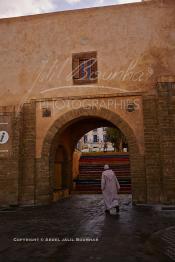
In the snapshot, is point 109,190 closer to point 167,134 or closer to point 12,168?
point 167,134

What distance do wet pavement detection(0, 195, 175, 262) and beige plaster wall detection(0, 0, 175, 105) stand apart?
5.14 metres

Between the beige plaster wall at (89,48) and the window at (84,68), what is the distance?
22 centimetres

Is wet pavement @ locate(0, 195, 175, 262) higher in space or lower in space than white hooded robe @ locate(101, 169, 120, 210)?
lower

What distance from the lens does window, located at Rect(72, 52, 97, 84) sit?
37.4ft

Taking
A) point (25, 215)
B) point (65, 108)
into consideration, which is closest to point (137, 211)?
point (25, 215)

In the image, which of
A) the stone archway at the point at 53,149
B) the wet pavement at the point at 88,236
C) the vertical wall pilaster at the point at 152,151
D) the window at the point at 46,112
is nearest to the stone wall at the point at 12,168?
the stone archway at the point at 53,149

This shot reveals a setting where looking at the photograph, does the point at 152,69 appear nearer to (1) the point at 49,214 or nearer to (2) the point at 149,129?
(2) the point at 149,129

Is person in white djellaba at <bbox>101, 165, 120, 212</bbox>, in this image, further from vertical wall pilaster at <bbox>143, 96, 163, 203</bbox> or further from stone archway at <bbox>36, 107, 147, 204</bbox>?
vertical wall pilaster at <bbox>143, 96, 163, 203</bbox>

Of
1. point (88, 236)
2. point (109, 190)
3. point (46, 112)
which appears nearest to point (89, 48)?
point (46, 112)

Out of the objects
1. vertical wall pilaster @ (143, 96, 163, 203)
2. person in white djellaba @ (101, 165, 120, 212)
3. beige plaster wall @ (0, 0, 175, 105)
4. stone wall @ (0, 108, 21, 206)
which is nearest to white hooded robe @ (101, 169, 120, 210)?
person in white djellaba @ (101, 165, 120, 212)

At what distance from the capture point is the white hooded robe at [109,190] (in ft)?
29.3

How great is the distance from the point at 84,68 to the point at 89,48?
84 cm

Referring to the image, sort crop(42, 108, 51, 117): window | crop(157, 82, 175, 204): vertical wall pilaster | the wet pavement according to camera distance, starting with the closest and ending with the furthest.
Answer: the wet pavement < crop(157, 82, 175, 204): vertical wall pilaster < crop(42, 108, 51, 117): window

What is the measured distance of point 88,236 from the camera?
5777mm
